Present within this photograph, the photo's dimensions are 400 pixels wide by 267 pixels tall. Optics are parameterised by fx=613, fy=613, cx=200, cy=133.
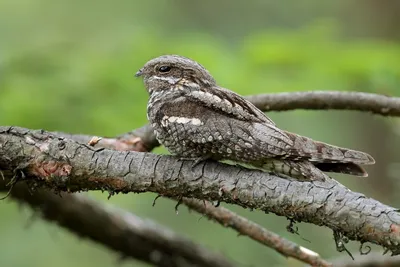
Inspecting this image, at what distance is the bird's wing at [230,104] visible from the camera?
2.67 m

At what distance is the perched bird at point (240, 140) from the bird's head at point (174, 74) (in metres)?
0.18

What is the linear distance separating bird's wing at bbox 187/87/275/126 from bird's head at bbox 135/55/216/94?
0.18 m

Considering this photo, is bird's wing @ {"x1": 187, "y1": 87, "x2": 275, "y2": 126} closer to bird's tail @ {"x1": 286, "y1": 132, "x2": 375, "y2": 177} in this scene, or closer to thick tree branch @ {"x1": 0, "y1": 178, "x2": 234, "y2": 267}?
bird's tail @ {"x1": 286, "y1": 132, "x2": 375, "y2": 177}

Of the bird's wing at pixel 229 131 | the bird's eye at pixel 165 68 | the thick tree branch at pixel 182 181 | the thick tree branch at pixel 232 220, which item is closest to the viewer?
the thick tree branch at pixel 182 181

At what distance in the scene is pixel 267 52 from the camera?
4688 mm

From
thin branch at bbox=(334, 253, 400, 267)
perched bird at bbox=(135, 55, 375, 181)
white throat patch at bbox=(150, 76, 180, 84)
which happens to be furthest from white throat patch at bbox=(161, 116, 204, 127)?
thin branch at bbox=(334, 253, 400, 267)

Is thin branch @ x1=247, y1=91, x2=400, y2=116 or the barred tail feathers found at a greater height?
thin branch @ x1=247, y1=91, x2=400, y2=116

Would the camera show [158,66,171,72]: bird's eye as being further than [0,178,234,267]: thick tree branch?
No

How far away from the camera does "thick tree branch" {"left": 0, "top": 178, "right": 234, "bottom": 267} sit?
431cm

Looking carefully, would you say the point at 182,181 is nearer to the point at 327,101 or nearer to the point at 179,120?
the point at 179,120

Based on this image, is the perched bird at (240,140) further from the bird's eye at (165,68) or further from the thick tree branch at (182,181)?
the bird's eye at (165,68)

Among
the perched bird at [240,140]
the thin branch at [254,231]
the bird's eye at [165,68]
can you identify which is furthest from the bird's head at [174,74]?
the thin branch at [254,231]

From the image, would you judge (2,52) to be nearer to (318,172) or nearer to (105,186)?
(105,186)

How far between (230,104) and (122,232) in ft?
7.24
